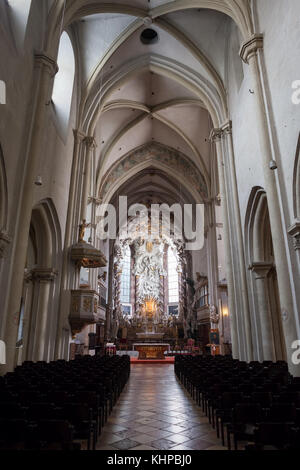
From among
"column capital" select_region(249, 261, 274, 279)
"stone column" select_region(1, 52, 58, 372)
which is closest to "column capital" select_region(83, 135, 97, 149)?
"stone column" select_region(1, 52, 58, 372)

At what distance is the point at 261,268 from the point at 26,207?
7.45m

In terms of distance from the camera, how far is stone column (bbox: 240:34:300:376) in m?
7.15

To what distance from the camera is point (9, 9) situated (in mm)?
7906

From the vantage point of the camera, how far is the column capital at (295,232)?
705 cm

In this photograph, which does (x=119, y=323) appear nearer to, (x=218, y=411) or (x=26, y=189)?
(x=26, y=189)

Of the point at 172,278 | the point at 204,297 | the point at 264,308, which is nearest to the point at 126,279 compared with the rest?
the point at 172,278

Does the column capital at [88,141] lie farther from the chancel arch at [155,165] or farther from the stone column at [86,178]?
the chancel arch at [155,165]

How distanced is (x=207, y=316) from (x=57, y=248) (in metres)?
12.5

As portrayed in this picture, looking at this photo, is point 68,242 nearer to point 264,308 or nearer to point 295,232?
point 264,308

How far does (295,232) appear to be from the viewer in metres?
7.18

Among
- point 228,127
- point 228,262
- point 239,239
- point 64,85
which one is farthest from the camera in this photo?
point 228,127

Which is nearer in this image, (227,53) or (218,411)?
(218,411)

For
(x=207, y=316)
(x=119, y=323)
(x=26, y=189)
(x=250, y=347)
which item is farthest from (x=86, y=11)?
(x=119, y=323)

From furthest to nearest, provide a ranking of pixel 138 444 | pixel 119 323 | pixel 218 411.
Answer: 1. pixel 119 323
2. pixel 218 411
3. pixel 138 444
